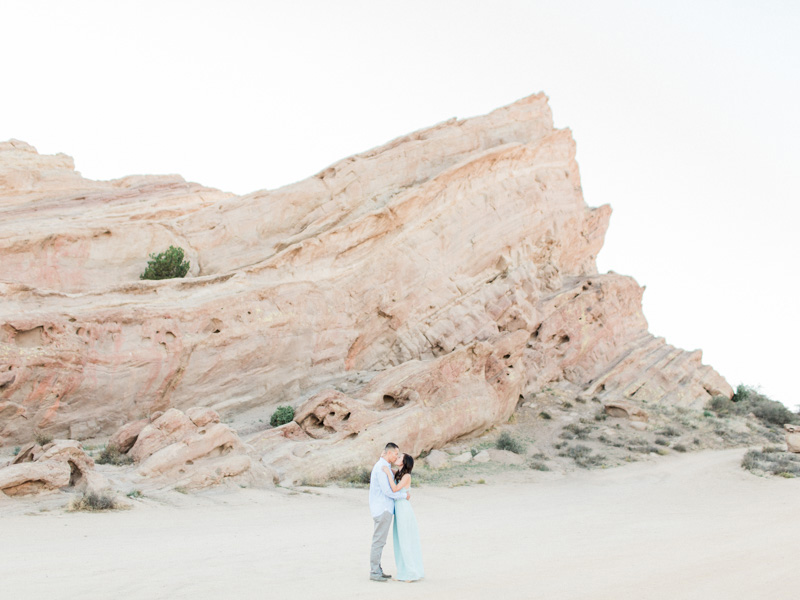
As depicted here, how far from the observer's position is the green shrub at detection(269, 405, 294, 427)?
73.1 ft

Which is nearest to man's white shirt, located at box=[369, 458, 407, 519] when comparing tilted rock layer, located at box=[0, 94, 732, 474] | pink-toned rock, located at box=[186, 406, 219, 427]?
pink-toned rock, located at box=[186, 406, 219, 427]

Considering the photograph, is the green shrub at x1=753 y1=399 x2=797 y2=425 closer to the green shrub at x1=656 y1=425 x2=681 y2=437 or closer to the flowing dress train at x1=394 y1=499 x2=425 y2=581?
the green shrub at x1=656 y1=425 x2=681 y2=437

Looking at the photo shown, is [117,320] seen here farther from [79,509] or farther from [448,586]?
[448,586]

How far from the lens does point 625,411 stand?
30000mm

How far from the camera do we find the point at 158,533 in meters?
12.4

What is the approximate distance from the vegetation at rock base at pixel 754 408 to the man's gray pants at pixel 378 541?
29.3 m

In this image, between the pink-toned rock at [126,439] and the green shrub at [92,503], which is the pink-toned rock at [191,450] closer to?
the pink-toned rock at [126,439]

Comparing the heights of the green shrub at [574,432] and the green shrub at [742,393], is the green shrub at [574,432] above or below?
below

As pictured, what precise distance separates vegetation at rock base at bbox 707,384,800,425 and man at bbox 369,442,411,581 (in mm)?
29076

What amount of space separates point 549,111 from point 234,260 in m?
20.4

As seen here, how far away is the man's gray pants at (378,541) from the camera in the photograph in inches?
372

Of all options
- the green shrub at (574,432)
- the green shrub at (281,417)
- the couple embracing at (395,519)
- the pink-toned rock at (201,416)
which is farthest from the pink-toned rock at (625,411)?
the couple embracing at (395,519)

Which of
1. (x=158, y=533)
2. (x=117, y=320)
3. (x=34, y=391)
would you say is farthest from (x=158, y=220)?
(x=158, y=533)

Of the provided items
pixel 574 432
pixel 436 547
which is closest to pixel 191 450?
pixel 436 547
